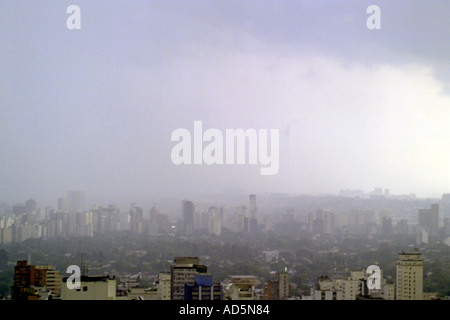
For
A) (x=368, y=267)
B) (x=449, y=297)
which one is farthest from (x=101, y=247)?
(x=449, y=297)

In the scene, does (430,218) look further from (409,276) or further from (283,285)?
(283,285)

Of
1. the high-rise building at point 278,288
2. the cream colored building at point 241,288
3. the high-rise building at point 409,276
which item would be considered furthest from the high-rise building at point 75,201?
the high-rise building at point 409,276

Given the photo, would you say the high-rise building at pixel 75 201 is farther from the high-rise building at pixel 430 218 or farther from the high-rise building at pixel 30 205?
the high-rise building at pixel 430 218

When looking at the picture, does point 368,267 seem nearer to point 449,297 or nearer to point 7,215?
point 449,297

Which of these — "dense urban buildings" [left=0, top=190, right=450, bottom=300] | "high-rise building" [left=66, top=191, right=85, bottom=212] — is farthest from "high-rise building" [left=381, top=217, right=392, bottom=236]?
"high-rise building" [left=66, top=191, right=85, bottom=212]

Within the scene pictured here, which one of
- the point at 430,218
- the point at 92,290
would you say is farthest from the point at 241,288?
the point at 430,218
